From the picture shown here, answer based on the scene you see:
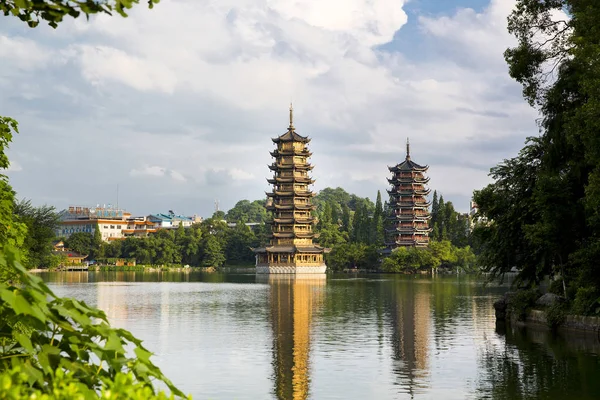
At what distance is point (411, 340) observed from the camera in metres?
19.5

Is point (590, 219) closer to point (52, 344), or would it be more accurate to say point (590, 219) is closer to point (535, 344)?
point (535, 344)

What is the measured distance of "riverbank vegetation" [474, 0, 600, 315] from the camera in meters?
16.6

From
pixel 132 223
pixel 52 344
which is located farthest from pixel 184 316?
pixel 132 223

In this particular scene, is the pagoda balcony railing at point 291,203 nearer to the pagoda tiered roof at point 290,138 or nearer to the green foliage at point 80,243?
the pagoda tiered roof at point 290,138

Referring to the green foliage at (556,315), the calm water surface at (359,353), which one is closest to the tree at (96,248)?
the calm water surface at (359,353)

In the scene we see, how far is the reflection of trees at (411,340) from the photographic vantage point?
13.9 m

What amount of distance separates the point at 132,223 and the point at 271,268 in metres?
61.5

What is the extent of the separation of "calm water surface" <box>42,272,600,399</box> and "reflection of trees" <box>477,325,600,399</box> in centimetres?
2

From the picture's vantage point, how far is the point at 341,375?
45.9ft

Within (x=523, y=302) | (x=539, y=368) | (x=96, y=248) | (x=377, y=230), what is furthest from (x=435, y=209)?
(x=539, y=368)

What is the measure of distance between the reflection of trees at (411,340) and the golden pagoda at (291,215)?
3919cm

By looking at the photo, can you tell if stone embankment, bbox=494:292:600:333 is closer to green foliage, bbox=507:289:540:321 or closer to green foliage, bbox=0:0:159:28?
green foliage, bbox=507:289:540:321

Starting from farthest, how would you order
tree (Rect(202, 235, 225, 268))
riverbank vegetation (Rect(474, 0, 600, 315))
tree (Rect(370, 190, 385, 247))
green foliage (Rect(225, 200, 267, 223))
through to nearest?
green foliage (Rect(225, 200, 267, 223)), tree (Rect(202, 235, 225, 268)), tree (Rect(370, 190, 385, 247)), riverbank vegetation (Rect(474, 0, 600, 315))

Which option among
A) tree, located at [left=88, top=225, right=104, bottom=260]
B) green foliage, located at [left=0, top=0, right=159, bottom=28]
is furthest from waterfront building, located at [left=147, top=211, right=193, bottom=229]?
green foliage, located at [left=0, top=0, right=159, bottom=28]
